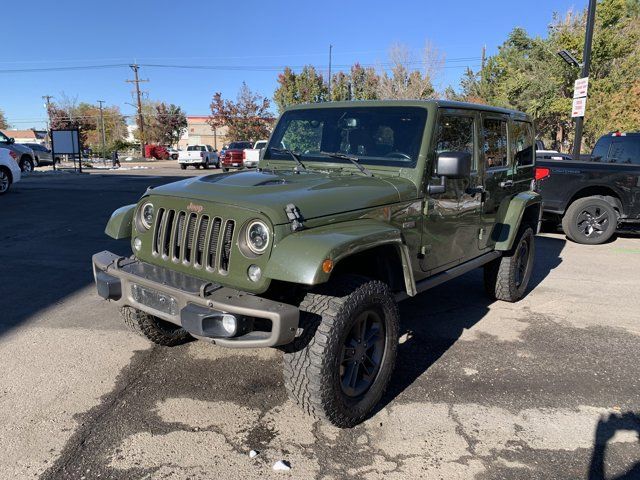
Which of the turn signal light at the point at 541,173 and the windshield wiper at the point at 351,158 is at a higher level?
the windshield wiper at the point at 351,158

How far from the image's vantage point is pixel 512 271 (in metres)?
5.18

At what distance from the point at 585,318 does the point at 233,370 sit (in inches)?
138

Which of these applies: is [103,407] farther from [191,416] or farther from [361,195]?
[361,195]

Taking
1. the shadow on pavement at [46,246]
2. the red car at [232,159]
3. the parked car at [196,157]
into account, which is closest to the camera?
the shadow on pavement at [46,246]

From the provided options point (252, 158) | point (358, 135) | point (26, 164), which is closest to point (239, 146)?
point (26, 164)

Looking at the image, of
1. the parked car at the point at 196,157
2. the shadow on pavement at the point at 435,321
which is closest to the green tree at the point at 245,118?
the parked car at the point at 196,157

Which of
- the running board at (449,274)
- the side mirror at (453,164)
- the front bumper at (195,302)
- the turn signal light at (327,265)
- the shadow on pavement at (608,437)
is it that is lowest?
the shadow on pavement at (608,437)

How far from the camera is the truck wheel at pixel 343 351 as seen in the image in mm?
2742

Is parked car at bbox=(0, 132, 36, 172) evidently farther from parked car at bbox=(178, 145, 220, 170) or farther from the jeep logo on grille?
the jeep logo on grille

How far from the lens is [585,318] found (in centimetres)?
497

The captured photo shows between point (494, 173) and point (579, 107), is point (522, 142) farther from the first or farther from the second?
point (579, 107)

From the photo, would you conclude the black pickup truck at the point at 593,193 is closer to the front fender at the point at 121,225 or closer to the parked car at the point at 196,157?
the front fender at the point at 121,225

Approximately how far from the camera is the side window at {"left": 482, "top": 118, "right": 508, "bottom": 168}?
452cm

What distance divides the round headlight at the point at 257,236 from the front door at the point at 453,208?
1.41m
